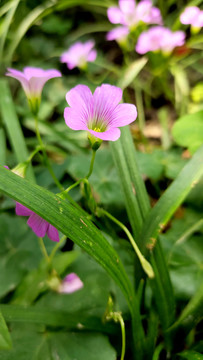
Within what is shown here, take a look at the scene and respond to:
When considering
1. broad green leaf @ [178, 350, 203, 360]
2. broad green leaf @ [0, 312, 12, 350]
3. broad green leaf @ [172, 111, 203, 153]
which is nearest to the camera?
broad green leaf @ [0, 312, 12, 350]

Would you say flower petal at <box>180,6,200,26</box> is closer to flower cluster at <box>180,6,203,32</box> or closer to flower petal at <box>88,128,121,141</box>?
flower cluster at <box>180,6,203,32</box>

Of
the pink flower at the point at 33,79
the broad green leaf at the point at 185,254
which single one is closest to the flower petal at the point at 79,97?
the pink flower at the point at 33,79

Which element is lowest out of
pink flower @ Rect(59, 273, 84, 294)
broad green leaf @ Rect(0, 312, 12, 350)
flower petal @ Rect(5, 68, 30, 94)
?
pink flower @ Rect(59, 273, 84, 294)

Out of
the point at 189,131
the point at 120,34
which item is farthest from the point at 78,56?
the point at 189,131

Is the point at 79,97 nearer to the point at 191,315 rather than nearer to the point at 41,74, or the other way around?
the point at 41,74

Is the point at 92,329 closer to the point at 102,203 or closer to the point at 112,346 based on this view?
the point at 112,346

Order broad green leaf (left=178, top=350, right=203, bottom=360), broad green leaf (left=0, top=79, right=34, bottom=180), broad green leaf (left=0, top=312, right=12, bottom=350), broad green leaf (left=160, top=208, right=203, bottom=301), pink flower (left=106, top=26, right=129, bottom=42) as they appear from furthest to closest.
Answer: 1. pink flower (left=106, top=26, right=129, bottom=42)
2. broad green leaf (left=0, top=79, right=34, bottom=180)
3. broad green leaf (left=160, top=208, right=203, bottom=301)
4. broad green leaf (left=178, top=350, right=203, bottom=360)
5. broad green leaf (left=0, top=312, right=12, bottom=350)

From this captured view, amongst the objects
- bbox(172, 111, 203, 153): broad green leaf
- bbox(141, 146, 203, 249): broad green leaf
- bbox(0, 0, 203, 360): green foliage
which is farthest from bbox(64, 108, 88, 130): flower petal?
bbox(172, 111, 203, 153): broad green leaf
